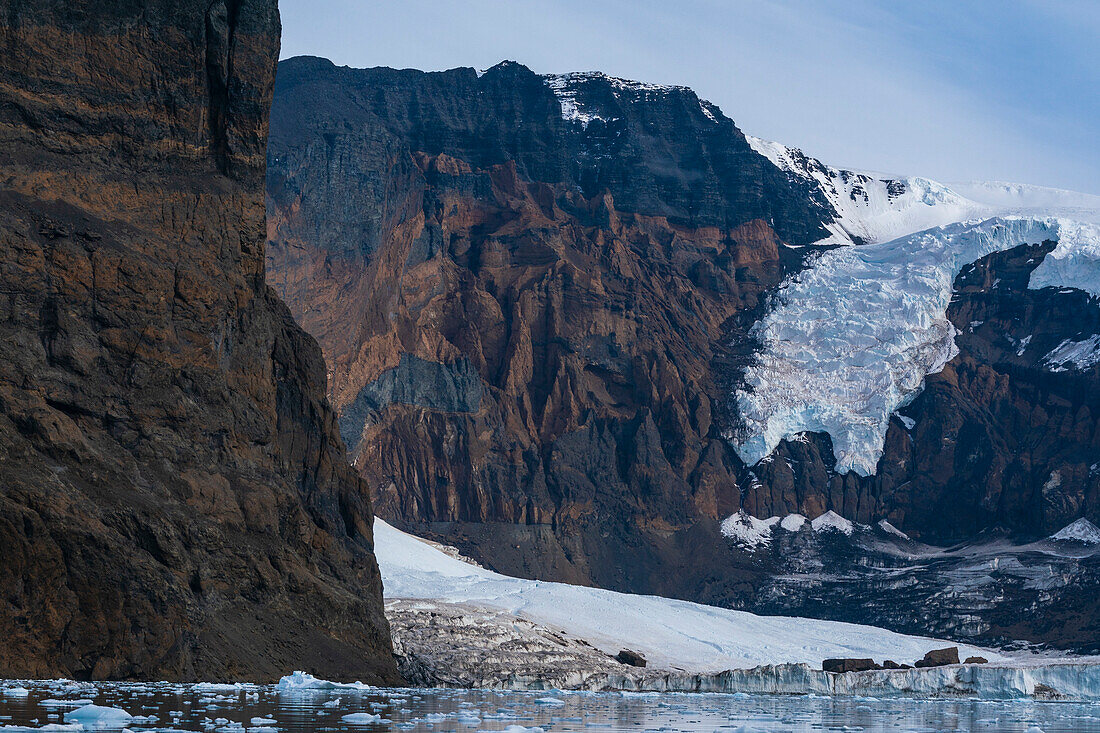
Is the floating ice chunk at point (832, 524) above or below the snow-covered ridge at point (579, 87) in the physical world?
below

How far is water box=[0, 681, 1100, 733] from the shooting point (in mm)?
32719

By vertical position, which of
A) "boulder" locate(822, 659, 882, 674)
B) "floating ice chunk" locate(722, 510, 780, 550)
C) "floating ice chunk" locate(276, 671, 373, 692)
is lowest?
"boulder" locate(822, 659, 882, 674)

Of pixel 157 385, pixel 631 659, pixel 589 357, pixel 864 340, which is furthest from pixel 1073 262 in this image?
pixel 157 385

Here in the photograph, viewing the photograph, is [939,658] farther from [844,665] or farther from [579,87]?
[579,87]

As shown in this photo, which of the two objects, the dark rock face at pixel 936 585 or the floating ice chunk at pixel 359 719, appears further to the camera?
the dark rock face at pixel 936 585

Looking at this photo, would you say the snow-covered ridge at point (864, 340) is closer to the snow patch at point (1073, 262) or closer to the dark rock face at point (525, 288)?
the snow patch at point (1073, 262)

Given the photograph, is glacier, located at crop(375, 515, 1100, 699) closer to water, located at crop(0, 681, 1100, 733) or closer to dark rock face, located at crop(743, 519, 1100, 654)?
water, located at crop(0, 681, 1100, 733)

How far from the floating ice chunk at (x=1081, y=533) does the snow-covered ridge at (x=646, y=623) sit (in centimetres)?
4063

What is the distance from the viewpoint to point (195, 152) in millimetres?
59031

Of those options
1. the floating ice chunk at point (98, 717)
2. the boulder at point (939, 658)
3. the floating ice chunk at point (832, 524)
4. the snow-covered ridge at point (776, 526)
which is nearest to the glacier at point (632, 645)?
the boulder at point (939, 658)

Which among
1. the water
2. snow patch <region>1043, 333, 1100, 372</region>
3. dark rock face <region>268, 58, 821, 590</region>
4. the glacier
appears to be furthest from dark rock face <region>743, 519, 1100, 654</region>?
the water

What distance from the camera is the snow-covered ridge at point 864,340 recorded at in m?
160

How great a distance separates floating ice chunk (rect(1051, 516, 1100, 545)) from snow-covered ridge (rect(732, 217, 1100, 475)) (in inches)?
917

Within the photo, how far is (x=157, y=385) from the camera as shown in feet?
174
